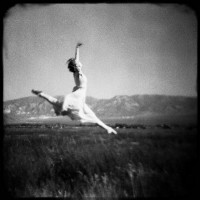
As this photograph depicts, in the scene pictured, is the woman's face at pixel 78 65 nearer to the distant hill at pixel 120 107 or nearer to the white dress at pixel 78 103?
the white dress at pixel 78 103

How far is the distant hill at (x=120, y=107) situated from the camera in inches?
117

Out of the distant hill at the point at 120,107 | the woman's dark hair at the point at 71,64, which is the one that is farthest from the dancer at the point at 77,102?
the distant hill at the point at 120,107

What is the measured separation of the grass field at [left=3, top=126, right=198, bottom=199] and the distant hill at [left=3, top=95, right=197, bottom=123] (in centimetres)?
23

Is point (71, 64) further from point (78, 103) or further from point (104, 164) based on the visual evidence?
point (104, 164)

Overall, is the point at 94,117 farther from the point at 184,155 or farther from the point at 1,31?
the point at 1,31

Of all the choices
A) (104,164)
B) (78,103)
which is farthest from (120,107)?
(104,164)

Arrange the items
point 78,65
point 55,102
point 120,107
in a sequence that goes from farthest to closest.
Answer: point 120,107
point 78,65
point 55,102

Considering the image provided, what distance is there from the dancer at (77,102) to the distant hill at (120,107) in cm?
14

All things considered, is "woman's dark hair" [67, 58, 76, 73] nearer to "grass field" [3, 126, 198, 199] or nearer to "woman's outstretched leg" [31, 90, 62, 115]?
"woman's outstretched leg" [31, 90, 62, 115]

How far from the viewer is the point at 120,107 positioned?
123 inches

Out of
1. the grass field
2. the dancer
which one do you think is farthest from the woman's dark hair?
the grass field

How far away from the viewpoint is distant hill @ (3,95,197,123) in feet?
9.73

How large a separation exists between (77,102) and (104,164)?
2.82 ft

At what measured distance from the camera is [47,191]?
9.45 feet
